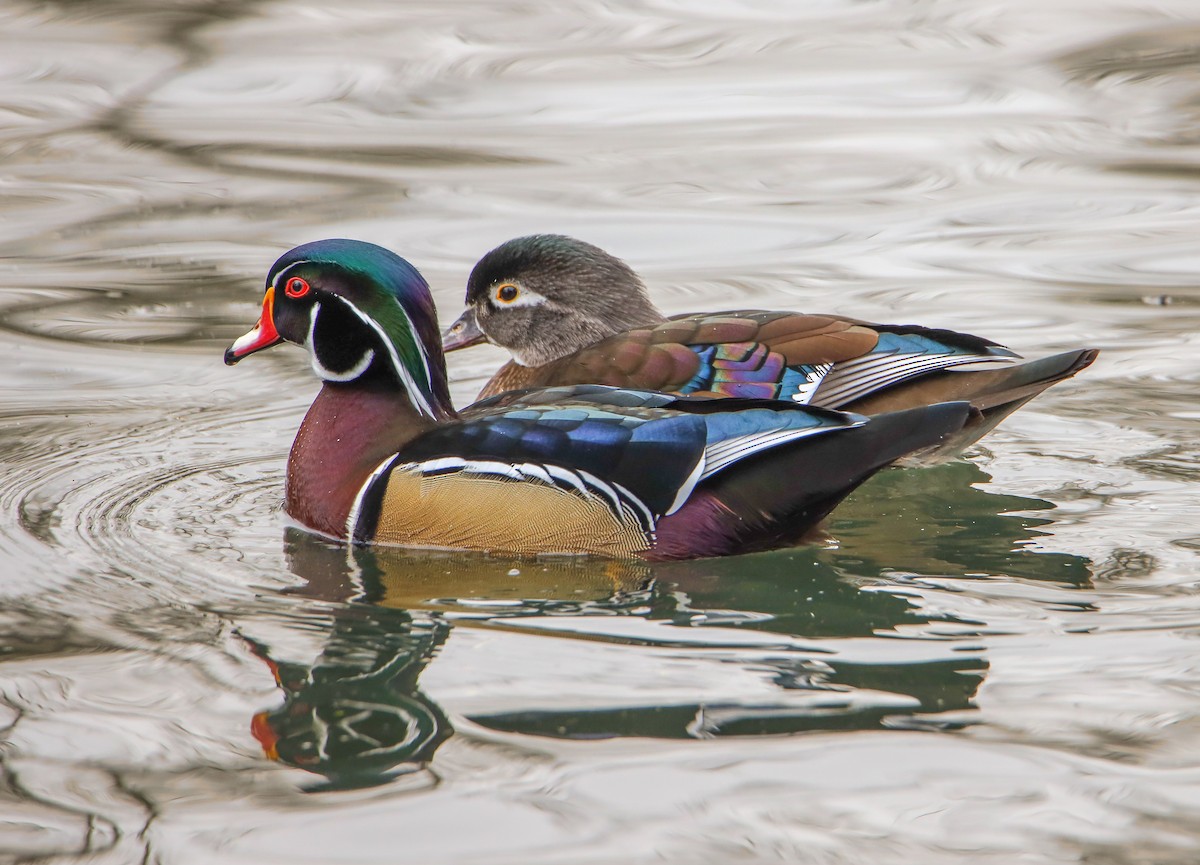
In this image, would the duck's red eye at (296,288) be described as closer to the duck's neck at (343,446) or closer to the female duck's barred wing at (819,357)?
the duck's neck at (343,446)

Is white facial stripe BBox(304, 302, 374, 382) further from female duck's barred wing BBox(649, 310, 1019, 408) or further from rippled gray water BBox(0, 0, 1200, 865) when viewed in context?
female duck's barred wing BBox(649, 310, 1019, 408)

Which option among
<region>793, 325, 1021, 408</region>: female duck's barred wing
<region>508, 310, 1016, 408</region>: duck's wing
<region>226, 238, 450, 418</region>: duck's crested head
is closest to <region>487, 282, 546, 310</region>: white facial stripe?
<region>508, 310, 1016, 408</region>: duck's wing

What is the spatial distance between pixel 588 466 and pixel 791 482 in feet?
2.15

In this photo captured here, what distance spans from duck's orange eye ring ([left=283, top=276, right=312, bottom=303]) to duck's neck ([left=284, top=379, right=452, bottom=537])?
0.35 m

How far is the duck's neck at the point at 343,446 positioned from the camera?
5.97 meters

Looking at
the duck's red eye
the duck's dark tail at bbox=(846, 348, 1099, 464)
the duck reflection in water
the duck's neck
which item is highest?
the duck's red eye

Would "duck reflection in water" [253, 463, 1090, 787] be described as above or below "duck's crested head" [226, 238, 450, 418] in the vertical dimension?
below

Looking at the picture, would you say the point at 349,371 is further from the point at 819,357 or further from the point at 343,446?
the point at 819,357

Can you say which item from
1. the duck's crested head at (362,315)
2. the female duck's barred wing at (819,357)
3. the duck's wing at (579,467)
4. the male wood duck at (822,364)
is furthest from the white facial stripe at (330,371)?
the female duck's barred wing at (819,357)

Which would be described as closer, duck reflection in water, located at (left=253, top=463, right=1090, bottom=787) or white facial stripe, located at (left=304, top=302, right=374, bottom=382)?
duck reflection in water, located at (left=253, top=463, right=1090, bottom=787)

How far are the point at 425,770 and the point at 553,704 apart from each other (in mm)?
457

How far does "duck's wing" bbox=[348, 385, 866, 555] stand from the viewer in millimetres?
5566

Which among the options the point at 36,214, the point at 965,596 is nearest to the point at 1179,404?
the point at 965,596

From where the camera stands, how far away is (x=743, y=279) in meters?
9.57
